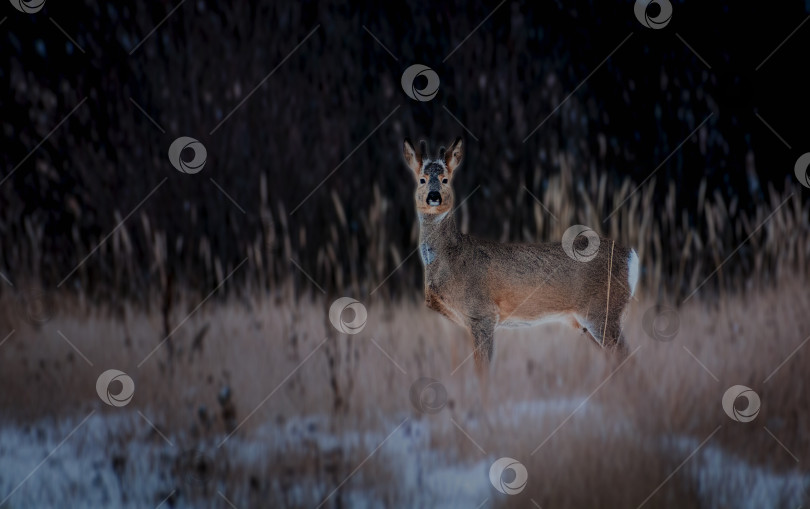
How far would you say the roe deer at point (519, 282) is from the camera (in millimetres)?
5484

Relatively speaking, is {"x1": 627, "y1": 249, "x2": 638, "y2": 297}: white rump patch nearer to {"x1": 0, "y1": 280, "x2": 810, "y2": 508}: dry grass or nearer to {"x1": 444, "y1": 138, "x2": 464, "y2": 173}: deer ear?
{"x1": 0, "y1": 280, "x2": 810, "y2": 508}: dry grass

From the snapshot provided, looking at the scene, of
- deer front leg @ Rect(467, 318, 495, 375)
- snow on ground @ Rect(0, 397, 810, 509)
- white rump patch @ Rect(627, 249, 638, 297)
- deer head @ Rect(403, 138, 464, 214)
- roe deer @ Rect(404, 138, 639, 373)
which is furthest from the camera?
white rump patch @ Rect(627, 249, 638, 297)

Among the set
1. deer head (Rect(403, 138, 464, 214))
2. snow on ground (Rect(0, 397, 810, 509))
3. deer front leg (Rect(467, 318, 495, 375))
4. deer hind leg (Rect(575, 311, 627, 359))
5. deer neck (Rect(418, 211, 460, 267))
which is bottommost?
snow on ground (Rect(0, 397, 810, 509))

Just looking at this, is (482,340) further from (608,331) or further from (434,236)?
(608,331)

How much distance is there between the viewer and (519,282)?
18.2ft

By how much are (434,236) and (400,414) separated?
102 cm

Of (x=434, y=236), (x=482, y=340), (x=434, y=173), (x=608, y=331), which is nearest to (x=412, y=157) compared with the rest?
(x=434, y=173)

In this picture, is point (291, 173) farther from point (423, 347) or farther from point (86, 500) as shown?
point (86, 500)

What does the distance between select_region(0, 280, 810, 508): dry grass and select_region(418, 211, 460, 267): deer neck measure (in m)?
0.52

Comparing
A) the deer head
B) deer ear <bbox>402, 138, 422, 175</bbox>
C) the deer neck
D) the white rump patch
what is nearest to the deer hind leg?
the white rump patch

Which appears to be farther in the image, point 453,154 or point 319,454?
point 453,154

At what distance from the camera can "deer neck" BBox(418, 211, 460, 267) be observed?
18.1 feet

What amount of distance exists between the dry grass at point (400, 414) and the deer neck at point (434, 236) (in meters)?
0.52

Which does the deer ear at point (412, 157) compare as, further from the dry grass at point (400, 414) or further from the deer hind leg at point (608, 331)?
the deer hind leg at point (608, 331)
